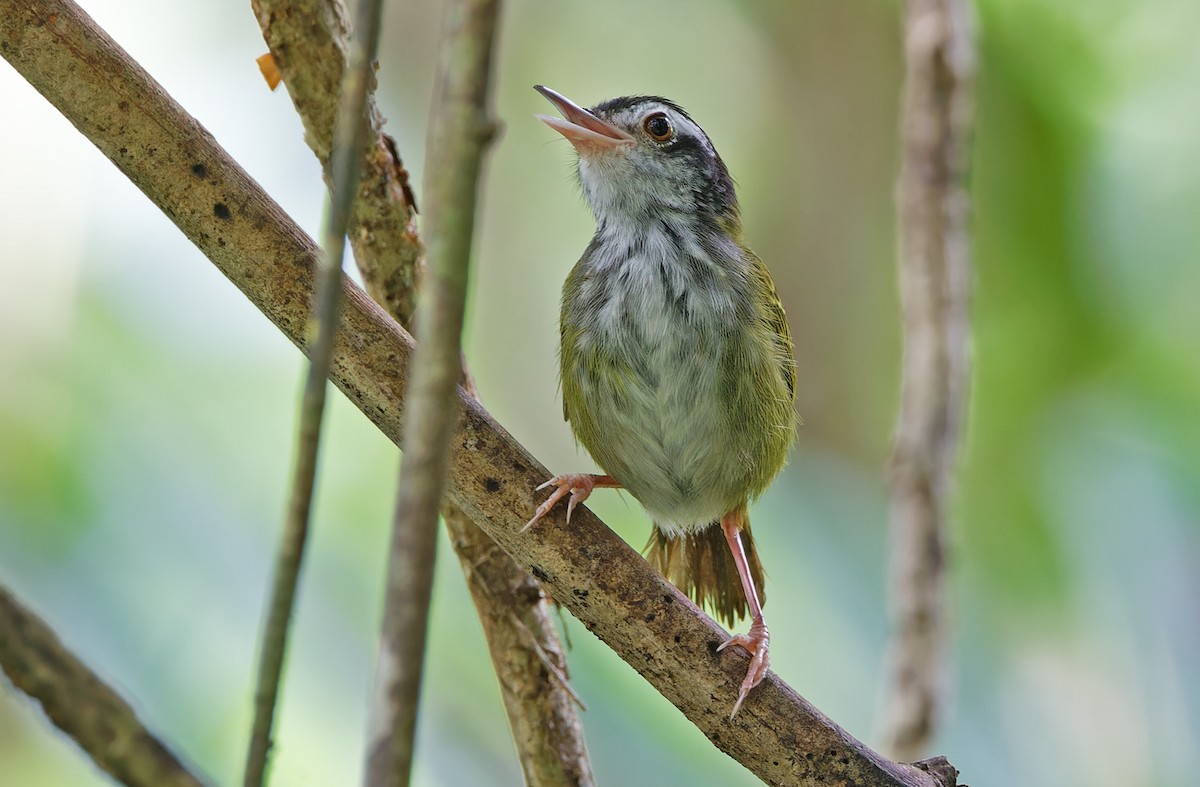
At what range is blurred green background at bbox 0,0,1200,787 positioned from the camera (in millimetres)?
4309

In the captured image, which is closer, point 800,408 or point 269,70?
point 269,70

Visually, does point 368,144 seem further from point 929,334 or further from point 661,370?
point 929,334

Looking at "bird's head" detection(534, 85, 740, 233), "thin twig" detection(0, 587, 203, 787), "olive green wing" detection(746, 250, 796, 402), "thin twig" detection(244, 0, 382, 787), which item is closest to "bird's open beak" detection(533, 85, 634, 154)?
"bird's head" detection(534, 85, 740, 233)

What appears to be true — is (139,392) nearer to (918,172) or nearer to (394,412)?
(394,412)

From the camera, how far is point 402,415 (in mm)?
2424

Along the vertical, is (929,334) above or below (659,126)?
above

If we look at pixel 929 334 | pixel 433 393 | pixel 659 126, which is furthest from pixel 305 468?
pixel 929 334

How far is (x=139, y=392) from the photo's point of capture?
4.80 meters

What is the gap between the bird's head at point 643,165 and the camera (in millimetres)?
3629

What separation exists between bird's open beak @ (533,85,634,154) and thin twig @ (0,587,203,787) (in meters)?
2.65

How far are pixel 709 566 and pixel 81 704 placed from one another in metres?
2.88

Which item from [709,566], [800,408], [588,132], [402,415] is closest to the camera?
[402,415]

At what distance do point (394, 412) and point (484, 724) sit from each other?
2889mm

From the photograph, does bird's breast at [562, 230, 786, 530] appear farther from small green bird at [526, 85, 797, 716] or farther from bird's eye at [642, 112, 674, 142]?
bird's eye at [642, 112, 674, 142]
